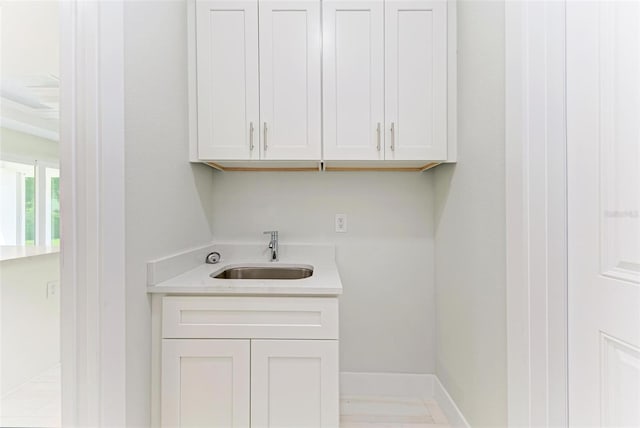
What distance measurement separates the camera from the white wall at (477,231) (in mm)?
1305

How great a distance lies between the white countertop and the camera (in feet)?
4.65

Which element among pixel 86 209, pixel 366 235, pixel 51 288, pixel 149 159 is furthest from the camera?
pixel 51 288

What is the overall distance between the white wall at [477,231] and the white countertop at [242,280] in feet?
2.07

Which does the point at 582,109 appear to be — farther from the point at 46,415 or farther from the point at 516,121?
the point at 46,415

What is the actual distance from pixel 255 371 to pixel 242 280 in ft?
1.27

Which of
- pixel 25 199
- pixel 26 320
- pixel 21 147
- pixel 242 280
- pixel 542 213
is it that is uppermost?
pixel 21 147

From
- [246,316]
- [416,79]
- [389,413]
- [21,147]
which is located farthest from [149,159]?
[21,147]

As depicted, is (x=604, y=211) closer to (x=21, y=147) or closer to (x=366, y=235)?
(x=366, y=235)

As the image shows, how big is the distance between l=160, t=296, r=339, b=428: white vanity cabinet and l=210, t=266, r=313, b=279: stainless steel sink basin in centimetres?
57

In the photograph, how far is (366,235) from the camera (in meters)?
2.14

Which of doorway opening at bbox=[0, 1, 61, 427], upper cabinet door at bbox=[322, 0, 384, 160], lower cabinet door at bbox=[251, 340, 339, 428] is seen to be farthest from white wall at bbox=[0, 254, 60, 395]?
upper cabinet door at bbox=[322, 0, 384, 160]

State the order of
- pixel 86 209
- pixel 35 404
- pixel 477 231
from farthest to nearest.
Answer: pixel 35 404, pixel 477 231, pixel 86 209

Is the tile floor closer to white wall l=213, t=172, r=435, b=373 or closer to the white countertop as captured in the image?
white wall l=213, t=172, r=435, b=373

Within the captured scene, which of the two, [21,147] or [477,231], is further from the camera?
[21,147]
